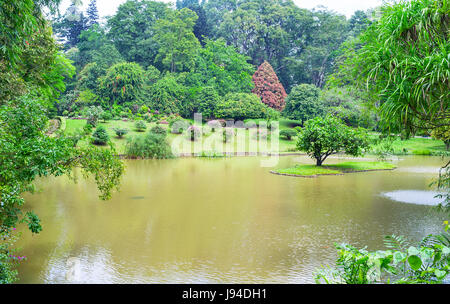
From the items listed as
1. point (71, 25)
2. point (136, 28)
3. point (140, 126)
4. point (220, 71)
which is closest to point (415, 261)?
point (140, 126)

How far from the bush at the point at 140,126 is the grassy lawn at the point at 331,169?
1176cm

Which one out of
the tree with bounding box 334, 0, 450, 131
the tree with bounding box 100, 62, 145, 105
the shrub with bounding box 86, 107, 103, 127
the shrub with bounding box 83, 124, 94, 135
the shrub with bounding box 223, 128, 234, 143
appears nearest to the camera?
the tree with bounding box 334, 0, 450, 131

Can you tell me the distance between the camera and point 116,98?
30.0 meters

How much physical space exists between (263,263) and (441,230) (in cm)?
381

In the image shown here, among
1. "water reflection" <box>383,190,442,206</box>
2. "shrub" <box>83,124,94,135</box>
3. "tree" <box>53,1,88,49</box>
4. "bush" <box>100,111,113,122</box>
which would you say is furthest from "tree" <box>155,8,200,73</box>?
"water reflection" <box>383,190,442,206</box>

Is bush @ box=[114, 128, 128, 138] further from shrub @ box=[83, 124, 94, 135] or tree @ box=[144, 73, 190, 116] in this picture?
tree @ box=[144, 73, 190, 116]

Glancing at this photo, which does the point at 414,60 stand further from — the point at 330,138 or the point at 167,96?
the point at 167,96

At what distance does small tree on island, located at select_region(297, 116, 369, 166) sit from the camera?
51.4 feet

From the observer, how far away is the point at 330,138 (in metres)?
15.7

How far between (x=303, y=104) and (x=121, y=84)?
14269 millimetres

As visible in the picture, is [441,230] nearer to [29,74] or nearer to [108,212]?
[108,212]

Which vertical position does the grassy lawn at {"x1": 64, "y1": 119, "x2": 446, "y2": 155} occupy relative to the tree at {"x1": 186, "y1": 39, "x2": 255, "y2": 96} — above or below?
below

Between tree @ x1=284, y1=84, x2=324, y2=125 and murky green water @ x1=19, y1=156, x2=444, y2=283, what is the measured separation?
59.9ft
